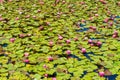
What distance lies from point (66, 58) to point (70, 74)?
69cm

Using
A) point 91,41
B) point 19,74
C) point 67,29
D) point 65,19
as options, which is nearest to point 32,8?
point 65,19

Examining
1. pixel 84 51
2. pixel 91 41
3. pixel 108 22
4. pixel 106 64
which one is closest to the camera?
pixel 106 64

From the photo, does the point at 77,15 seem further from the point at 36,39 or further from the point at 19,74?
the point at 19,74

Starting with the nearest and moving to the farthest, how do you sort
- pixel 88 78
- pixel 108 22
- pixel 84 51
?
pixel 88 78 < pixel 84 51 < pixel 108 22

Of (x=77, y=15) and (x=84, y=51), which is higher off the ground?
(x=77, y=15)

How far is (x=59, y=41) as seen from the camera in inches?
246

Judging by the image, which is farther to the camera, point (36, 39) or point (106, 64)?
point (36, 39)

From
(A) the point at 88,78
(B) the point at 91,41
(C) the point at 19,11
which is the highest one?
(C) the point at 19,11

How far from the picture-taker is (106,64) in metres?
5.19

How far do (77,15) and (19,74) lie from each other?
13.8ft

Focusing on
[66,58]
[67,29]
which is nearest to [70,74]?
[66,58]

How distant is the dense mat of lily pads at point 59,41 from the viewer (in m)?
4.94

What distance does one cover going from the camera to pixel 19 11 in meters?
8.68

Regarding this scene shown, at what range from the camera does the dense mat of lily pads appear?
4941 millimetres
